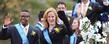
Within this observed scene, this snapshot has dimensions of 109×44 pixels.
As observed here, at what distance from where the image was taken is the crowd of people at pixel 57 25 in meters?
4.32

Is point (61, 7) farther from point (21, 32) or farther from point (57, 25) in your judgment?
point (21, 32)

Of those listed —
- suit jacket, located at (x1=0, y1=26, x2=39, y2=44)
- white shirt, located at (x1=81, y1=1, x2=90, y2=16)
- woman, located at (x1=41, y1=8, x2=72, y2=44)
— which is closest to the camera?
suit jacket, located at (x1=0, y1=26, x2=39, y2=44)

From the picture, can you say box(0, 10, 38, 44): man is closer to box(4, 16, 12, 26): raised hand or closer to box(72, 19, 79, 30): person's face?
box(4, 16, 12, 26): raised hand

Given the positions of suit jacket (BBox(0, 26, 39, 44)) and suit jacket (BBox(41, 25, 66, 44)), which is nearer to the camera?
suit jacket (BBox(0, 26, 39, 44))

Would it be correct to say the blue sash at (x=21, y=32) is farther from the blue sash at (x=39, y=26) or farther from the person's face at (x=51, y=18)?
the person's face at (x=51, y=18)

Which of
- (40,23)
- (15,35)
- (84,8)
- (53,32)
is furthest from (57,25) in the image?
(15,35)

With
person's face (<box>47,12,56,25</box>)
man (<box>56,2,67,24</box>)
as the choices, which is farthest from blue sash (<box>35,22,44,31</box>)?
man (<box>56,2,67,24</box>)

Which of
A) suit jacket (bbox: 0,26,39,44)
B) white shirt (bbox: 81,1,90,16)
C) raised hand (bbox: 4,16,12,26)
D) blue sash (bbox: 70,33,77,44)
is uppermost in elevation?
white shirt (bbox: 81,1,90,16)

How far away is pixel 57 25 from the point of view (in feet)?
14.5

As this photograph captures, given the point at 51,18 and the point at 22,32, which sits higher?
the point at 51,18

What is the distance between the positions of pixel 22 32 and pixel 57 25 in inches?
16.5

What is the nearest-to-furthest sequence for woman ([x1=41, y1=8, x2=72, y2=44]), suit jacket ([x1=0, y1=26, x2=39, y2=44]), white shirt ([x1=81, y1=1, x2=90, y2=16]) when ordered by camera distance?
1. suit jacket ([x1=0, y1=26, x2=39, y2=44])
2. woman ([x1=41, y1=8, x2=72, y2=44])
3. white shirt ([x1=81, y1=1, x2=90, y2=16])

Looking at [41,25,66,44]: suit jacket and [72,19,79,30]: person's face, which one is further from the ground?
[72,19,79,30]: person's face

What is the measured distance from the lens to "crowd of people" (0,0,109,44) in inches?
170
